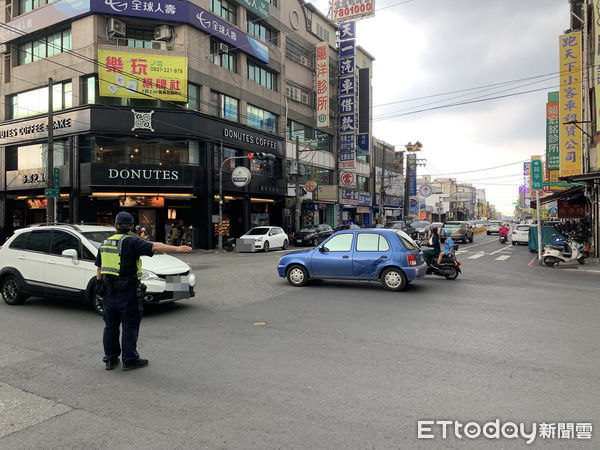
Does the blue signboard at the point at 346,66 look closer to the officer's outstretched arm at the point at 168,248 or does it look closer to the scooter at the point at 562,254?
the scooter at the point at 562,254

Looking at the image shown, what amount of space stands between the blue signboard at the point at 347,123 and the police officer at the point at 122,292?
36.5 metres

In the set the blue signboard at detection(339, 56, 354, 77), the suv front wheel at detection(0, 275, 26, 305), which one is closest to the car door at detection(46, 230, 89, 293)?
the suv front wheel at detection(0, 275, 26, 305)

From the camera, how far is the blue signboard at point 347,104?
38438 mm

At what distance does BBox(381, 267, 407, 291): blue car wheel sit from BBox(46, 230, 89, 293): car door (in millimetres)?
6743

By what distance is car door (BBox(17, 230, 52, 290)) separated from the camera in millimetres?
8172

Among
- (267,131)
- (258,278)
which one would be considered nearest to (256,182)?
(267,131)

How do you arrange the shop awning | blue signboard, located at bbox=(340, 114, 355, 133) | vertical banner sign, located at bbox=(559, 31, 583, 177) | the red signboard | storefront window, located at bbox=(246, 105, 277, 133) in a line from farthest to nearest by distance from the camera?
blue signboard, located at bbox=(340, 114, 355, 133) → storefront window, located at bbox=(246, 105, 277, 133) → the red signboard → the shop awning → vertical banner sign, located at bbox=(559, 31, 583, 177)

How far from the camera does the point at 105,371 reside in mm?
4816

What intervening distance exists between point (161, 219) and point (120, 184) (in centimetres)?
462

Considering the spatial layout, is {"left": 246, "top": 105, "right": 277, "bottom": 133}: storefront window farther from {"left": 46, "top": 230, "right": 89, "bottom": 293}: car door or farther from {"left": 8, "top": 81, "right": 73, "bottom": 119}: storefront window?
{"left": 46, "top": 230, "right": 89, "bottom": 293}: car door

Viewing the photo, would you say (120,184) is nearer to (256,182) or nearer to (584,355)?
(256,182)

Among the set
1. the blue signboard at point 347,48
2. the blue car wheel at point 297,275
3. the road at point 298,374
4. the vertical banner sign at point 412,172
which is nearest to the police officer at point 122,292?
the road at point 298,374

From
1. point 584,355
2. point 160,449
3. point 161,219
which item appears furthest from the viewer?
point 161,219

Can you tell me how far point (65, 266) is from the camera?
7848 millimetres
